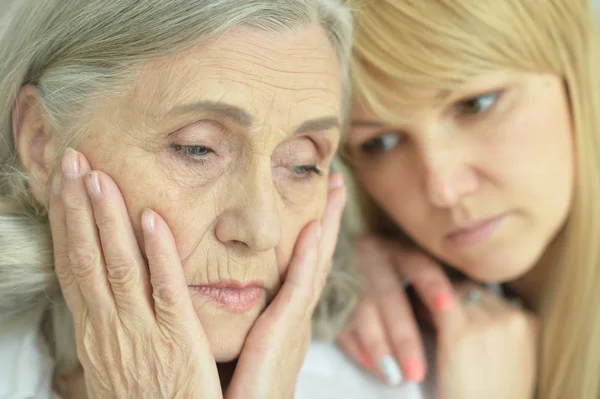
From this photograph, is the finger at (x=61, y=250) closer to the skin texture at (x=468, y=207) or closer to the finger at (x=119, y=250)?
the finger at (x=119, y=250)

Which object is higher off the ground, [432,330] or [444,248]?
[444,248]

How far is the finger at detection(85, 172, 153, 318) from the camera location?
116 cm

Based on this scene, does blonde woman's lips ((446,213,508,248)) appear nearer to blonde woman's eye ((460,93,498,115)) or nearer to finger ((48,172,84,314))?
blonde woman's eye ((460,93,498,115))

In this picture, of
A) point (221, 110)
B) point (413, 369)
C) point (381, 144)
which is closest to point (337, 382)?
point (413, 369)

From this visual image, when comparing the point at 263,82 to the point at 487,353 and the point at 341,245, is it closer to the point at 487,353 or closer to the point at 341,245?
the point at 341,245

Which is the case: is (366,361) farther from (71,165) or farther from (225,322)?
(71,165)

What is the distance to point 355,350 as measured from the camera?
1705 millimetres

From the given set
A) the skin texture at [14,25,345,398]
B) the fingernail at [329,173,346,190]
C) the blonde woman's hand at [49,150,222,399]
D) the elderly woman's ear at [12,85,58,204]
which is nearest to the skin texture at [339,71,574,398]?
the fingernail at [329,173,346,190]

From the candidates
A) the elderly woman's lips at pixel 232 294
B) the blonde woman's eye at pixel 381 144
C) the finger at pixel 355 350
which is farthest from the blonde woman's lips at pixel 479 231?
the elderly woman's lips at pixel 232 294

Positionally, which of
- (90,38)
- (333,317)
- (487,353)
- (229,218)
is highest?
(90,38)

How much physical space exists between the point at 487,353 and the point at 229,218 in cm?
86

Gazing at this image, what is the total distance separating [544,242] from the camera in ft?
5.58

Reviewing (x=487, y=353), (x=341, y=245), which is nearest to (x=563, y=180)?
(x=487, y=353)

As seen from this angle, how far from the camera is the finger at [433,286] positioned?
1.73m
